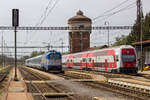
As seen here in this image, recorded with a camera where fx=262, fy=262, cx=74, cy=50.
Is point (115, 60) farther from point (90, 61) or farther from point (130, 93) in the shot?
point (130, 93)

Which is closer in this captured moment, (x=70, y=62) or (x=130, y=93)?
(x=130, y=93)

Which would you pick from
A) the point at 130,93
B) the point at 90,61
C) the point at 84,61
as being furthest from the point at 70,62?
the point at 130,93

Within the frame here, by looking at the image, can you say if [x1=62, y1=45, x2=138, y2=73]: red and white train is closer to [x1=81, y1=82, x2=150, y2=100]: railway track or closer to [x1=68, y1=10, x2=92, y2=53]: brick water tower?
[x1=81, y1=82, x2=150, y2=100]: railway track

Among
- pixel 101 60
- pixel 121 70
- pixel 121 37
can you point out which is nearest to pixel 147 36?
pixel 121 37

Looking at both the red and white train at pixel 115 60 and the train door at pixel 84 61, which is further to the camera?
the train door at pixel 84 61

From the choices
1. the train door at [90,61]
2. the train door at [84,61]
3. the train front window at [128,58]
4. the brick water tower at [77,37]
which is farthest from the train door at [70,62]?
the train front window at [128,58]

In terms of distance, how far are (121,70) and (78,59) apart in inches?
809

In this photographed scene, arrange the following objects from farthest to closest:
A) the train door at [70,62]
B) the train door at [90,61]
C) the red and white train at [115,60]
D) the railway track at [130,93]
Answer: the train door at [70,62] < the train door at [90,61] < the red and white train at [115,60] < the railway track at [130,93]

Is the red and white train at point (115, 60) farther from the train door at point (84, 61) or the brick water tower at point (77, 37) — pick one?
the brick water tower at point (77, 37)

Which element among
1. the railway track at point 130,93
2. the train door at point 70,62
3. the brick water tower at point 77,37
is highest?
the brick water tower at point 77,37

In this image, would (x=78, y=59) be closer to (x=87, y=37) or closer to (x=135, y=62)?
(x=135, y=62)

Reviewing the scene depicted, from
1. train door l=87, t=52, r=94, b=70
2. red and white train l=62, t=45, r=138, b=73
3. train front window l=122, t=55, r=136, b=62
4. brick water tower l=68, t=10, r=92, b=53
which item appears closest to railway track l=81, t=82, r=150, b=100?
red and white train l=62, t=45, r=138, b=73

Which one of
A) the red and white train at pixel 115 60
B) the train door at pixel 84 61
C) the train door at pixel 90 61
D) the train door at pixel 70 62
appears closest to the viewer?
the red and white train at pixel 115 60

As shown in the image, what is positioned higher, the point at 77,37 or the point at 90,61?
the point at 77,37
